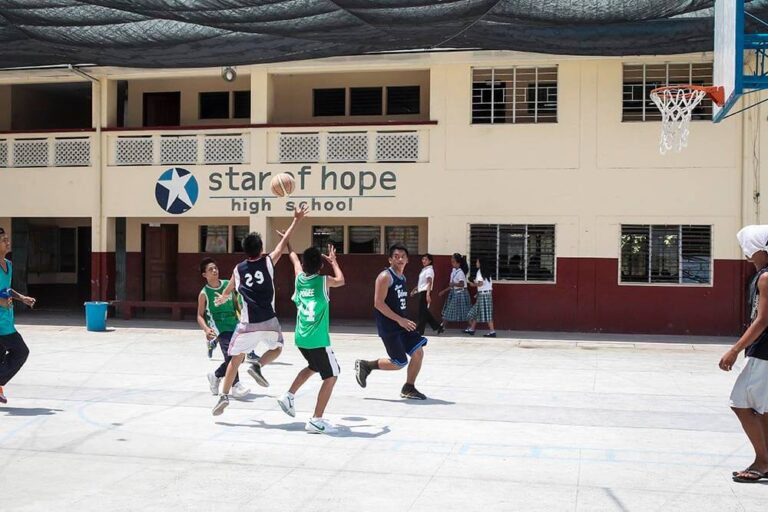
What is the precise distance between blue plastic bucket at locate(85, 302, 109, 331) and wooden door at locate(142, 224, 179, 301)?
410 centimetres

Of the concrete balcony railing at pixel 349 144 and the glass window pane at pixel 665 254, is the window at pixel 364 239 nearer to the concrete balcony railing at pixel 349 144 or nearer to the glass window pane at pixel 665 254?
the concrete balcony railing at pixel 349 144

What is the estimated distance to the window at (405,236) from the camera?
2288cm

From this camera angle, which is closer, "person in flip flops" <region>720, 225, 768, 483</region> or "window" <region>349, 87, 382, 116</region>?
"person in flip flops" <region>720, 225, 768, 483</region>

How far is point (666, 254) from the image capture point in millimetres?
19688

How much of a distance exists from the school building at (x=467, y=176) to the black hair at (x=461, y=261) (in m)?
0.79

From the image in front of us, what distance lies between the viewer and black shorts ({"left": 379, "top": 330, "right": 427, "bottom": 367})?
34.3ft

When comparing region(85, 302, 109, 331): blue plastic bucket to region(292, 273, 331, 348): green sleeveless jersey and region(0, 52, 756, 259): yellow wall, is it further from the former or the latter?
region(292, 273, 331, 348): green sleeveless jersey

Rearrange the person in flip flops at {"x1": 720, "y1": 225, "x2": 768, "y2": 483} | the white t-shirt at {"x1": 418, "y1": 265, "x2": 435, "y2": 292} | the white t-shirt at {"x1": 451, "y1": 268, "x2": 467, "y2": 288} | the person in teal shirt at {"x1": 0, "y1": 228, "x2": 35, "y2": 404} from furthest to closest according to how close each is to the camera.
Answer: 1. the white t-shirt at {"x1": 451, "y1": 268, "x2": 467, "y2": 288}
2. the white t-shirt at {"x1": 418, "y1": 265, "x2": 435, "y2": 292}
3. the person in teal shirt at {"x1": 0, "y1": 228, "x2": 35, "y2": 404}
4. the person in flip flops at {"x1": 720, "y1": 225, "x2": 768, "y2": 483}

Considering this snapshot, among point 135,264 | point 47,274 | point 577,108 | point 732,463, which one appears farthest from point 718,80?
point 47,274

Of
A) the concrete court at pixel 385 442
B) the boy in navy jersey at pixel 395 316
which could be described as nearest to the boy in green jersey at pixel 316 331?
the concrete court at pixel 385 442

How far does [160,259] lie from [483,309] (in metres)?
9.46

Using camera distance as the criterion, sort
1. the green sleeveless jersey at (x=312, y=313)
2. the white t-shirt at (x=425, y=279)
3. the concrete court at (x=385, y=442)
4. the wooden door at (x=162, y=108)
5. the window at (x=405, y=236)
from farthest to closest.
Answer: the wooden door at (x=162, y=108) → the window at (x=405, y=236) → the white t-shirt at (x=425, y=279) → the green sleeveless jersey at (x=312, y=313) → the concrete court at (x=385, y=442)

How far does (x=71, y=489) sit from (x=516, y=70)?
625 inches

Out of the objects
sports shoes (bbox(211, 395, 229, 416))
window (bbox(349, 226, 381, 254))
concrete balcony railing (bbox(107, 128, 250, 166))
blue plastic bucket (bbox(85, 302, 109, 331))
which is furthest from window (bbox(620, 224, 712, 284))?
sports shoes (bbox(211, 395, 229, 416))
